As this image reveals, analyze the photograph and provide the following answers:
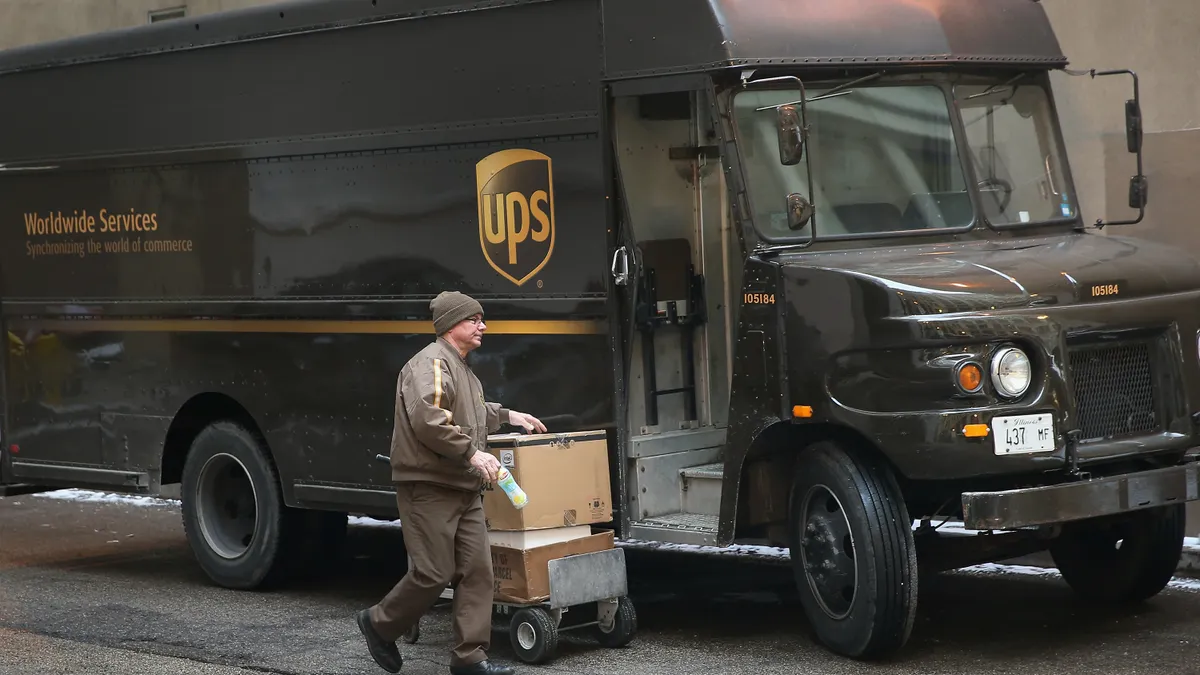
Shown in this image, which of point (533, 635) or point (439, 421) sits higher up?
point (439, 421)

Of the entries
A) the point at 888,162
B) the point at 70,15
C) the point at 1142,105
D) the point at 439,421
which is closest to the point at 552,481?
the point at 439,421

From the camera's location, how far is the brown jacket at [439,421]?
7.79m

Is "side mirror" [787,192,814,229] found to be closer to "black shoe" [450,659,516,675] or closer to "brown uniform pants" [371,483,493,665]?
"brown uniform pants" [371,483,493,665]

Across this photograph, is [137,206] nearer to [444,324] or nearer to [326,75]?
[326,75]

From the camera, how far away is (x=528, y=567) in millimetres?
8484

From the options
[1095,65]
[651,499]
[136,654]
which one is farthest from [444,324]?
[1095,65]

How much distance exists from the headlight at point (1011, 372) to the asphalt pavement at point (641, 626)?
1261 millimetres

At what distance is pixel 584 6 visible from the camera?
8953 millimetres

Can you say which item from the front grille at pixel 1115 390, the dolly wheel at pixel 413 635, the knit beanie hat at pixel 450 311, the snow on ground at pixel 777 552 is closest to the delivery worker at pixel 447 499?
the knit beanie hat at pixel 450 311

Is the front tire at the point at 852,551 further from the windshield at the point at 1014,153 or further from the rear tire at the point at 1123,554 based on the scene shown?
the windshield at the point at 1014,153

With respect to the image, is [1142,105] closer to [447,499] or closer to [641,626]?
[641,626]

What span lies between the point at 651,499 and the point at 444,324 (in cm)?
161

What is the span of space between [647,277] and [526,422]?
1006 mm

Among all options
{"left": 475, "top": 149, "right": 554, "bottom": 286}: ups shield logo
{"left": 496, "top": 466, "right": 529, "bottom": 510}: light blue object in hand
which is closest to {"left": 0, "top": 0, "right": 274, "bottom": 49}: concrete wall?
{"left": 475, "top": 149, "right": 554, "bottom": 286}: ups shield logo
